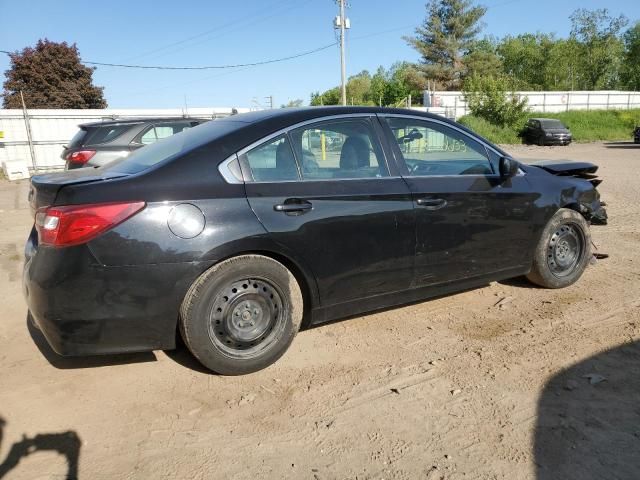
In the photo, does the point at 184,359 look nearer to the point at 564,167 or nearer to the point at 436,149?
the point at 436,149

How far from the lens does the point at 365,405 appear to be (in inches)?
107

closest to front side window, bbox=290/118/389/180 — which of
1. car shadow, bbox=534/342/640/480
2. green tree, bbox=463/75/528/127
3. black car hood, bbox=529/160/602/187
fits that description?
car shadow, bbox=534/342/640/480

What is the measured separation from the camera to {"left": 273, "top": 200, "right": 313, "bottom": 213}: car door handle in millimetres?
2979

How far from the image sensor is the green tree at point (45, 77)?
40500 millimetres

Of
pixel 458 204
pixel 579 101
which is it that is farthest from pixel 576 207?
pixel 579 101

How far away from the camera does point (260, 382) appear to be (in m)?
3.00

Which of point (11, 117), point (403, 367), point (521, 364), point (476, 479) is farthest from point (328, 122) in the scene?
point (11, 117)

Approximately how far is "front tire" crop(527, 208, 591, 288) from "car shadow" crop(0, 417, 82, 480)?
363cm

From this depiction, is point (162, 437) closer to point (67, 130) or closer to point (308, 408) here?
point (308, 408)

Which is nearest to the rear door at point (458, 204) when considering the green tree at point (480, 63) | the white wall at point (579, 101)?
the white wall at point (579, 101)

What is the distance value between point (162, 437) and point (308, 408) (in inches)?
30.1

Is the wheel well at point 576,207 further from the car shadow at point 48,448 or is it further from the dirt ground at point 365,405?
the car shadow at point 48,448

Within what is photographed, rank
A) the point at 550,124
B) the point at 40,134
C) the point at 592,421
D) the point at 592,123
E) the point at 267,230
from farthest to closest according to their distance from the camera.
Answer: the point at 592,123 → the point at 550,124 → the point at 40,134 → the point at 267,230 → the point at 592,421

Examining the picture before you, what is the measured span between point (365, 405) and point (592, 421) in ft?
3.78
